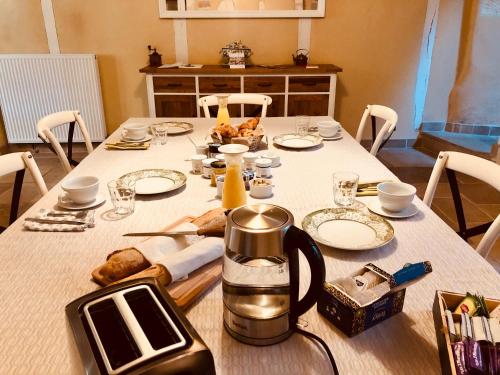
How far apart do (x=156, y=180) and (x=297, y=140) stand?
30.4 inches

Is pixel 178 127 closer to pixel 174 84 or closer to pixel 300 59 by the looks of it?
pixel 174 84

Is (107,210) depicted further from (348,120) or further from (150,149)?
(348,120)

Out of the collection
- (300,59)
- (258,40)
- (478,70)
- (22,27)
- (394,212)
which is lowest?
(394,212)

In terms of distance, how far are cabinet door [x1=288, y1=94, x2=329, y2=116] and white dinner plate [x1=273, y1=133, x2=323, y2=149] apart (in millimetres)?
1823

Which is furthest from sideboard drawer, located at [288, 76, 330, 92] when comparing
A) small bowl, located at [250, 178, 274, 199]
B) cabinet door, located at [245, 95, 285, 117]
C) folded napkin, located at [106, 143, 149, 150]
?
small bowl, located at [250, 178, 274, 199]

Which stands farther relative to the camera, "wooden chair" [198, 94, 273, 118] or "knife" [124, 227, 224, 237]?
"wooden chair" [198, 94, 273, 118]

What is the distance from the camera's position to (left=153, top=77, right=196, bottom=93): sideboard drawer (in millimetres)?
3652

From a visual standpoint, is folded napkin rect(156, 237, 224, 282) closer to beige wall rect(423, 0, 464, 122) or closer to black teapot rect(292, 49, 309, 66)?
black teapot rect(292, 49, 309, 66)

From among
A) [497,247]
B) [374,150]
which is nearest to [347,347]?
[374,150]

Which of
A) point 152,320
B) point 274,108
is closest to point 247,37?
point 274,108

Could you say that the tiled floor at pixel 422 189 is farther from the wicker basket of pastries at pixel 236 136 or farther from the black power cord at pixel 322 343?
the black power cord at pixel 322 343

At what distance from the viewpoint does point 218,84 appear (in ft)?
12.1

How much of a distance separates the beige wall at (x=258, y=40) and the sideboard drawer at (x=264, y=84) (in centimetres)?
A: 48

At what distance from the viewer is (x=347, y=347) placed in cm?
71
